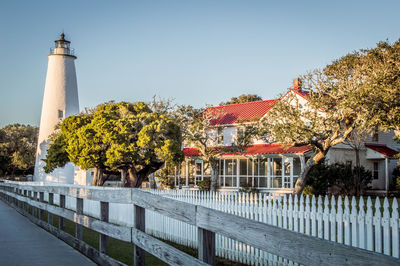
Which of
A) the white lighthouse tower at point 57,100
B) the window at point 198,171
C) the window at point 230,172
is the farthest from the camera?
the white lighthouse tower at point 57,100

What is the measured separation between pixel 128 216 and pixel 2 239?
17.5 feet

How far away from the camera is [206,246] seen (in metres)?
4.12

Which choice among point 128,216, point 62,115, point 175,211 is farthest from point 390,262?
point 62,115

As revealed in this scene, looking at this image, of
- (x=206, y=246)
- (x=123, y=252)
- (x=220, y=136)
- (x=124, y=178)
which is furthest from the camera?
(x=220, y=136)

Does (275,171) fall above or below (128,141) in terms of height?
below

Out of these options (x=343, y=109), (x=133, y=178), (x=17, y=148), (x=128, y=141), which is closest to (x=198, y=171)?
(x=133, y=178)

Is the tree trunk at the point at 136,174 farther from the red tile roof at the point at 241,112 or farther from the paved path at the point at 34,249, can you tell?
the paved path at the point at 34,249

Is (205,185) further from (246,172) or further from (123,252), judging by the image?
(123,252)

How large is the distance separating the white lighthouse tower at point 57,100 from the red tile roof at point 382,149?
1027 inches

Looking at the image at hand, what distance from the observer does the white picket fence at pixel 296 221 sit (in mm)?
6514

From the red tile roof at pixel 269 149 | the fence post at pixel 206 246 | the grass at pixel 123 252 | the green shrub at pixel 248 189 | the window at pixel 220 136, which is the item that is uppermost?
the window at pixel 220 136

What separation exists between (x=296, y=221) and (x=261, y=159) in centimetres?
2592

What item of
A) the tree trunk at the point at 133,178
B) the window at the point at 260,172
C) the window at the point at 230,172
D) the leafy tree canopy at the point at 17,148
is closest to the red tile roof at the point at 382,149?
the window at the point at 260,172

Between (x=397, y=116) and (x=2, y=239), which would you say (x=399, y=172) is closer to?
(x=397, y=116)
